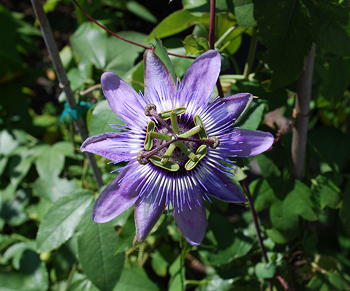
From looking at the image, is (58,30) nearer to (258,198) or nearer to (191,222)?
(258,198)

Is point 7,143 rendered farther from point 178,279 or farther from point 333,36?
point 333,36

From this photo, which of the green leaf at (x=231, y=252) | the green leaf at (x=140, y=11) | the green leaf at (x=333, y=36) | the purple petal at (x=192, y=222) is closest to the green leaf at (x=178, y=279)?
the green leaf at (x=231, y=252)

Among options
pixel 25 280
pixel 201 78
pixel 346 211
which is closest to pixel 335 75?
pixel 346 211

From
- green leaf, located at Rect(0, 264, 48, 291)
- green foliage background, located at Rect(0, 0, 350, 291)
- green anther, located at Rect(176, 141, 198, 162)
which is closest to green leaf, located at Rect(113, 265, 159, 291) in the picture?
green foliage background, located at Rect(0, 0, 350, 291)

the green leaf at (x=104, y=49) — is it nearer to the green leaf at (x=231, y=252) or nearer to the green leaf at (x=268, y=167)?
the green leaf at (x=268, y=167)

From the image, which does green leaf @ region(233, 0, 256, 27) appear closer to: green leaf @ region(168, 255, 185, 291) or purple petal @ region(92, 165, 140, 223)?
purple petal @ region(92, 165, 140, 223)
